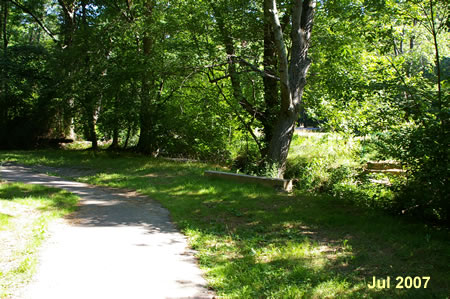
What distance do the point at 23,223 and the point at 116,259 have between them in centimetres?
250

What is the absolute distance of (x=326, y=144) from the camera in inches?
579

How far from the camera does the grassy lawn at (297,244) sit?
460 cm

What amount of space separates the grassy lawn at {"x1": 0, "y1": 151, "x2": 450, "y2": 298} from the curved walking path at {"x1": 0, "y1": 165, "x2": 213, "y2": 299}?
0.35 metres

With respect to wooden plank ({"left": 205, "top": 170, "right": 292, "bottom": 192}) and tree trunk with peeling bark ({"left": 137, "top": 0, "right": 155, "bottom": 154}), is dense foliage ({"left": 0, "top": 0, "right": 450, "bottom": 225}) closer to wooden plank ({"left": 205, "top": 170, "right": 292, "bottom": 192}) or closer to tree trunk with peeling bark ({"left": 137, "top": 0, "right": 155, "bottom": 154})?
tree trunk with peeling bark ({"left": 137, "top": 0, "right": 155, "bottom": 154})

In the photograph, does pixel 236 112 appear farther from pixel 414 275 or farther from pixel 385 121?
pixel 414 275

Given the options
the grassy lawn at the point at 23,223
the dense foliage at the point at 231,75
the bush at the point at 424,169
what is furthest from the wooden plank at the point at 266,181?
the grassy lawn at the point at 23,223

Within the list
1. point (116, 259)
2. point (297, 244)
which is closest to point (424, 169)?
point (297, 244)

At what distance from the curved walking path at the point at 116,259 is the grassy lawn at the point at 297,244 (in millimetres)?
348

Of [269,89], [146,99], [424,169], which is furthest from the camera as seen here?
[146,99]

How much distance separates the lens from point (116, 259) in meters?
5.52

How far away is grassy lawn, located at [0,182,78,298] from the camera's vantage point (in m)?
4.72

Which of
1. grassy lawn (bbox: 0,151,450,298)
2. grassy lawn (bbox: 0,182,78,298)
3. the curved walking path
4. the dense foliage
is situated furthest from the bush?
grassy lawn (bbox: 0,182,78,298)

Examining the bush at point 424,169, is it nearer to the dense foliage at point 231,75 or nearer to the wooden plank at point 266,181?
the dense foliage at point 231,75

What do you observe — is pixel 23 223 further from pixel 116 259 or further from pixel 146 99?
pixel 146 99
